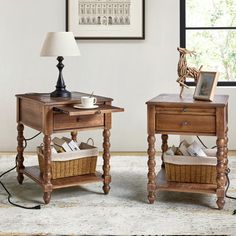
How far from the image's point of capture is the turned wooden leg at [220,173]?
314cm

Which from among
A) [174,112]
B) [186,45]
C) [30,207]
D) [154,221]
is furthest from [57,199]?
[186,45]

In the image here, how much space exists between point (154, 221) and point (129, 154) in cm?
193

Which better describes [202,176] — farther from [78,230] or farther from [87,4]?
[87,4]

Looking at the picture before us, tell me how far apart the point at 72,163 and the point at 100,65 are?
5.47 ft

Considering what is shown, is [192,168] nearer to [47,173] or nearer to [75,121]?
[75,121]

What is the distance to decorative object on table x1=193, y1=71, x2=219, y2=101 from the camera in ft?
10.5

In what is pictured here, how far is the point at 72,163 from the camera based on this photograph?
11.5 ft

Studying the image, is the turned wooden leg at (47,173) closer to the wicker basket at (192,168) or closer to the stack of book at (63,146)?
the stack of book at (63,146)

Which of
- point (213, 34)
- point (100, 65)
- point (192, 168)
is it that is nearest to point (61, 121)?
point (192, 168)

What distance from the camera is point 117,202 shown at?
3.35 metres

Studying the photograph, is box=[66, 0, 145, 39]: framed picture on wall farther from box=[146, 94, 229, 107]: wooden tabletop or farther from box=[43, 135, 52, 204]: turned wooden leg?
box=[43, 135, 52, 204]: turned wooden leg

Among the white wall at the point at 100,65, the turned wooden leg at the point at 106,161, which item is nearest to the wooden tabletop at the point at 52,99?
the turned wooden leg at the point at 106,161

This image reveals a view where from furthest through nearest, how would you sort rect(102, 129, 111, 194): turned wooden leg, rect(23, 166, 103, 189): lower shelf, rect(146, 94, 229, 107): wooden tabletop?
rect(102, 129, 111, 194): turned wooden leg → rect(23, 166, 103, 189): lower shelf → rect(146, 94, 229, 107): wooden tabletop

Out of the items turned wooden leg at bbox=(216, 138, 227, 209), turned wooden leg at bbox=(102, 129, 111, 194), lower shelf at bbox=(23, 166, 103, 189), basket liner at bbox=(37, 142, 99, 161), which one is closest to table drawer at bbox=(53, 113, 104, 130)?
turned wooden leg at bbox=(102, 129, 111, 194)
